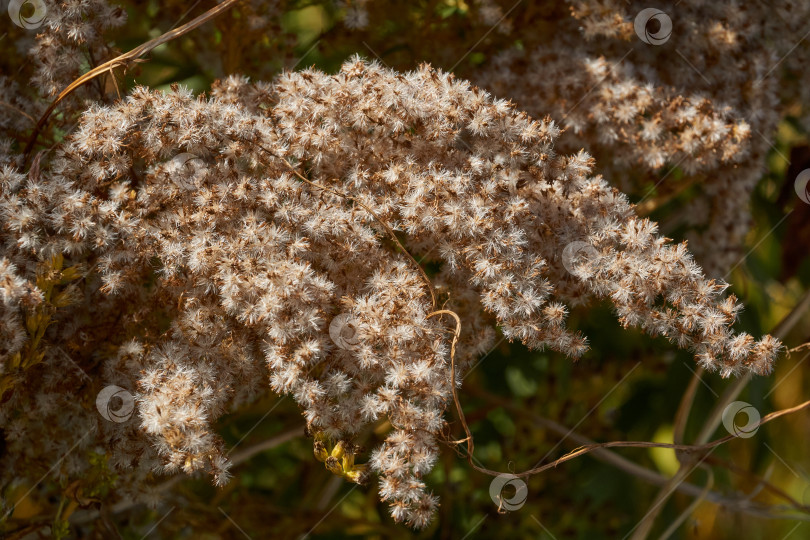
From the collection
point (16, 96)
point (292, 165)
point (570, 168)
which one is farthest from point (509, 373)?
point (16, 96)

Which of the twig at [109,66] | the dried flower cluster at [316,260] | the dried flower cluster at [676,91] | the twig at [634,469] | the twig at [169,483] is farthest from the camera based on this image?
the twig at [634,469]

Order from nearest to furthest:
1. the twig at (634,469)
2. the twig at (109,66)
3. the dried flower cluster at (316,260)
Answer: the dried flower cluster at (316,260), the twig at (109,66), the twig at (634,469)

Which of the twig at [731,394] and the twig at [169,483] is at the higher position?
the twig at [169,483]

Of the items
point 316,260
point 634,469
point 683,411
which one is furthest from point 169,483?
point 683,411

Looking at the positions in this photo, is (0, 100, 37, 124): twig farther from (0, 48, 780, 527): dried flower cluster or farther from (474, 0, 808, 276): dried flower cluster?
(474, 0, 808, 276): dried flower cluster

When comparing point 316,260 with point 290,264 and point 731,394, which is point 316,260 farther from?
point 731,394

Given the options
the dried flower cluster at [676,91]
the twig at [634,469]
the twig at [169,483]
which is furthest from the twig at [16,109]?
the twig at [634,469]

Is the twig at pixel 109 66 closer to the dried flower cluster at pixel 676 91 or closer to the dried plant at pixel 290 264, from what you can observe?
the dried plant at pixel 290 264

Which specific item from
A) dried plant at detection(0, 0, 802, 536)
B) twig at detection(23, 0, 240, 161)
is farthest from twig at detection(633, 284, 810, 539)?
twig at detection(23, 0, 240, 161)
